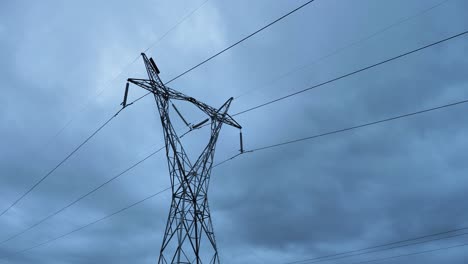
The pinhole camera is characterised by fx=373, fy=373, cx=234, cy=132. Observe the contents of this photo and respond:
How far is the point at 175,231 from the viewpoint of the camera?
888 inches

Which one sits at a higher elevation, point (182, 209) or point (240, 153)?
point (240, 153)

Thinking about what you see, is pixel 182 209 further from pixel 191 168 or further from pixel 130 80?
pixel 130 80

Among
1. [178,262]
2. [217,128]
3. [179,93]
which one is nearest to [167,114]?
[179,93]

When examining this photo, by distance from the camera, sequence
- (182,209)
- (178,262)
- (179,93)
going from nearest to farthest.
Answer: (178,262) < (182,209) < (179,93)

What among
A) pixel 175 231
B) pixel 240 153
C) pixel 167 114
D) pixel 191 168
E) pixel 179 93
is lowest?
pixel 175 231

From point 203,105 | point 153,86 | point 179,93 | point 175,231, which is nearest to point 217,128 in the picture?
point 203,105

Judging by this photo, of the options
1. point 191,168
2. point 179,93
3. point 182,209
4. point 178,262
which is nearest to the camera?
point 178,262

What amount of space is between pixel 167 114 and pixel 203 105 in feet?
9.15

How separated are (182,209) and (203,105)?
7.81 metres

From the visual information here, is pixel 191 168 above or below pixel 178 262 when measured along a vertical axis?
above

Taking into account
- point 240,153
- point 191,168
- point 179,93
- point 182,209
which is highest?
point 179,93

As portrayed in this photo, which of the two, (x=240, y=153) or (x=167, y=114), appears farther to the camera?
(x=240, y=153)

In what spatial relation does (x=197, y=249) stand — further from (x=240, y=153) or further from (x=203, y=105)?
(x=203, y=105)

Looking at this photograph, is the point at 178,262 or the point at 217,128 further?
the point at 217,128
